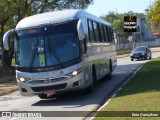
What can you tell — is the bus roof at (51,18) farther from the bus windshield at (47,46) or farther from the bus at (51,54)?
the bus windshield at (47,46)

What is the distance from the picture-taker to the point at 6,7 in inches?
1313

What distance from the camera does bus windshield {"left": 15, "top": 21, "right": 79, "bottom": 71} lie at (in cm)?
1548

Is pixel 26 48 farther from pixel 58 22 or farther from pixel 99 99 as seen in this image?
pixel 99 99

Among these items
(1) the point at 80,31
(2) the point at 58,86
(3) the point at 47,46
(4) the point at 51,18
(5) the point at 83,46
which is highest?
(4) the point at 51,18

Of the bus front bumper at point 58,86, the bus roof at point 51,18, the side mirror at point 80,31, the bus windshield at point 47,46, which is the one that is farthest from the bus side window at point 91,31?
the bus front bumper at point 58,86

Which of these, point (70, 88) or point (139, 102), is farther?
point (70, 88)

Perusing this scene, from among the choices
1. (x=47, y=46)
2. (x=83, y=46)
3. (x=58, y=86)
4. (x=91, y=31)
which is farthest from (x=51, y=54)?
(x=91, y=31)

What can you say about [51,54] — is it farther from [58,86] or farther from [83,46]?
[83,46]

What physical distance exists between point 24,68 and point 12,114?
7.57ft

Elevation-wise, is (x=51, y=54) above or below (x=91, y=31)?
below

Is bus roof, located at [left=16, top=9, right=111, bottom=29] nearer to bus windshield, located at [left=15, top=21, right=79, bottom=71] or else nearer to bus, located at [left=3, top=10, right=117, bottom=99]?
bus, located at [left=3, top=10, right=117, bottom=99]

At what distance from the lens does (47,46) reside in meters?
15.6

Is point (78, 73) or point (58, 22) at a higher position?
point (58, 22)

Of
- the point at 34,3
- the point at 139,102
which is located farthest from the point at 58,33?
the point at 34,3
